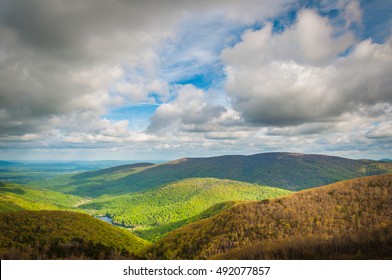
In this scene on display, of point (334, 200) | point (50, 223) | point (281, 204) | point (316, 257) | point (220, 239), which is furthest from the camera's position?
point (50, 223)

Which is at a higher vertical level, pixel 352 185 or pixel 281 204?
pixel 352 185

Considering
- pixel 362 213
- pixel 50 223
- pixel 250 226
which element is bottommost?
pixel 50 223

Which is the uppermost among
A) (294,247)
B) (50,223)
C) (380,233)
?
(380,233)

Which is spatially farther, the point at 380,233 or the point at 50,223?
the point at 50,223

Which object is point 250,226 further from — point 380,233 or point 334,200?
point 380,233
